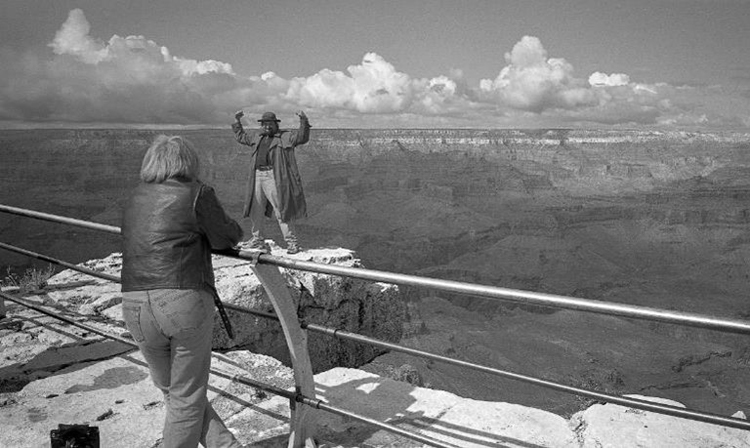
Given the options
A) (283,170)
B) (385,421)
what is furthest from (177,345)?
(283,170)

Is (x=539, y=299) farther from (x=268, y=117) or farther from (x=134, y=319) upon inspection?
(x=268, y=117)

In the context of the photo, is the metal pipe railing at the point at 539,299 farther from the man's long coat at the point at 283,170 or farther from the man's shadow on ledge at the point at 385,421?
the man's long coat at the point at 283,170

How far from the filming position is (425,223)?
188 meters

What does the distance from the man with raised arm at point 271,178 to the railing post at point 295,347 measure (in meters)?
6.39

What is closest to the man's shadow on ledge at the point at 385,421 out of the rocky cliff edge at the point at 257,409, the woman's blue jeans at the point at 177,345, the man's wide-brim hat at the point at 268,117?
the rocky cliff edge at the point at 257,409

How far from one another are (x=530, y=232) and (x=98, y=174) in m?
136

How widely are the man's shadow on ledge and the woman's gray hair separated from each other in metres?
1.48

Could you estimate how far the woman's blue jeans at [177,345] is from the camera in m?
2.27

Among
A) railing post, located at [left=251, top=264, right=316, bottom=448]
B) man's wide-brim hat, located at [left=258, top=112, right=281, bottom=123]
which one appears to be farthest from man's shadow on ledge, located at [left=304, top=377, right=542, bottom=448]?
man's wide-brim hat, located at [left=258, top=112, right=281, bottom=123]

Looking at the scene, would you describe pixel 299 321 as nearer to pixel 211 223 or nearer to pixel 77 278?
pixel 211 223

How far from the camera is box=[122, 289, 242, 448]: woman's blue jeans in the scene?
227cm

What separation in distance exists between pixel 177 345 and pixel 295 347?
0.57 meters

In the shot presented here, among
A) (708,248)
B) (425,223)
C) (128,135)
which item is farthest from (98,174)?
(708,248)

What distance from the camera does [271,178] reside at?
369 inches
